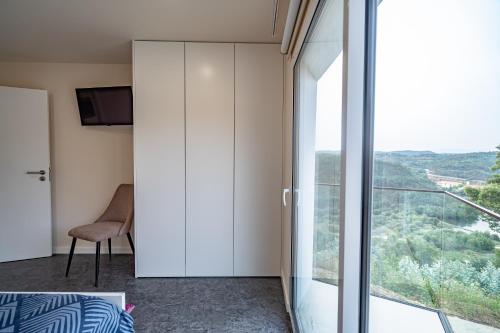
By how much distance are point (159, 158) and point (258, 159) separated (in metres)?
0.97

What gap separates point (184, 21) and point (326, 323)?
234 centimetres

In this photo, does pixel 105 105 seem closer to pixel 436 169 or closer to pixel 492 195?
pixel 436 169

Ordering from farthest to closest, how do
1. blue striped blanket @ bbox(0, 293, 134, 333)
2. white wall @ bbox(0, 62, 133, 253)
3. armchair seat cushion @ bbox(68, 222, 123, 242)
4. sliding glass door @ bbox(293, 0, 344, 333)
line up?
1. white wall @ bbox(0, 62, 133, 253)
2. armchair seat cushion @ bbox(68, 222, 123, 242)
3. sliding glass door @ bbox(293, 0, 344, 333)
4. blue striped blanket @ bbox(0, 293, 134, 333)

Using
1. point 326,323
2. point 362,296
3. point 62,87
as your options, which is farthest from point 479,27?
point 62,87

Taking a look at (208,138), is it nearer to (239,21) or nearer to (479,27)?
(239,21)

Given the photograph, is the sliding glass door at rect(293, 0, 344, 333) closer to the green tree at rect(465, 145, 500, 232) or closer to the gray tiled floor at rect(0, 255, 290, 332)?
the gray tiled floor at rect(0, 255, 290, 332)

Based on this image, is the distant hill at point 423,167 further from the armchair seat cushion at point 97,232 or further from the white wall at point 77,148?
the white wall at point 77,148

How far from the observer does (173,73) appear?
2.67 metres

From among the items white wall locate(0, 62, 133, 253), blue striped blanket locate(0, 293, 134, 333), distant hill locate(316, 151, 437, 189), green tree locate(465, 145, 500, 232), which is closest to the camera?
green tree locate(465, 145, 500, 232)

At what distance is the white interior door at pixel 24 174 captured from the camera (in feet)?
10.2

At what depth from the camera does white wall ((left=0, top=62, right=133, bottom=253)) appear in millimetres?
3307

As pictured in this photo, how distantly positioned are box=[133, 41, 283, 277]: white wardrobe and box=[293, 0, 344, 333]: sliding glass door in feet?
2.24

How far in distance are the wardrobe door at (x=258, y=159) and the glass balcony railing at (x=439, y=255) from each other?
193 centimetres

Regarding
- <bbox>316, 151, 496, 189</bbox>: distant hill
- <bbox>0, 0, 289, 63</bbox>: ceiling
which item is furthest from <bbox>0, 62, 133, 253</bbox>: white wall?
<bbox>316, 151, 496, 189</bbox>: distant hill
